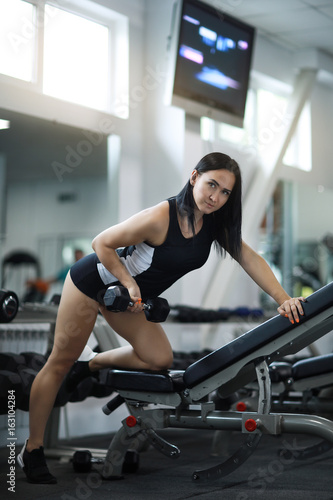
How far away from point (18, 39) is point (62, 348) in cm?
255

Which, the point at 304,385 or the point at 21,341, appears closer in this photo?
the point at 304,385

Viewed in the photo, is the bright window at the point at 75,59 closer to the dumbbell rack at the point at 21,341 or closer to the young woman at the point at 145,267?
the dumbbell rack at the point at 21,341

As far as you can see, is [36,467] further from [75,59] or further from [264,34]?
[264,34]

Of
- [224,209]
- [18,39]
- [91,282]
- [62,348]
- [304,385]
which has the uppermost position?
[18,39]

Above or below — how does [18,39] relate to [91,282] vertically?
above

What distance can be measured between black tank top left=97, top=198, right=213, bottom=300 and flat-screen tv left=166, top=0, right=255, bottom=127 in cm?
241

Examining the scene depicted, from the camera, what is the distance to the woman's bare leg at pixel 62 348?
8.17 ft

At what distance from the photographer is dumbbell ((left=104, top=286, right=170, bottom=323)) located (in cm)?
227

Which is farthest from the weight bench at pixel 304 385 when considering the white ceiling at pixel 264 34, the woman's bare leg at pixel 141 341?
the white ceiling at pixel 264 34

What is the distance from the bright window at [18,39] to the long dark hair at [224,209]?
2.25m

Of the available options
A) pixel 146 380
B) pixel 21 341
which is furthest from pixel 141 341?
pixel 21 341

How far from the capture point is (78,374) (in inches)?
113

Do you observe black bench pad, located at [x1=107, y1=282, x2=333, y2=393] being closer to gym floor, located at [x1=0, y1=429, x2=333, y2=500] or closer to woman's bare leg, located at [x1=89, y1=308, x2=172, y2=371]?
woman's bare leg, located at [x1=89, y1=308, x2=172, y2=371]

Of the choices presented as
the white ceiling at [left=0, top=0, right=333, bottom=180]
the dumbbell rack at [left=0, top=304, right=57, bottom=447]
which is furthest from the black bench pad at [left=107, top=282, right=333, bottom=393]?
the white ceiling at [left=0, top=0, right=333, bottom=180]
